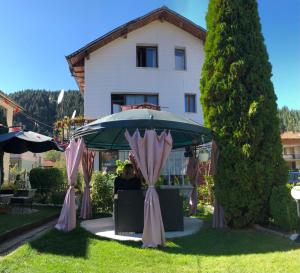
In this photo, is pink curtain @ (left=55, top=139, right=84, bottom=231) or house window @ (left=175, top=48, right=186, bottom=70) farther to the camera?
house window @ (left=175, top=48, right=186, bottom=70)

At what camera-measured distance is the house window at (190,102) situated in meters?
22.9

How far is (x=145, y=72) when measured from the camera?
22.3 metres

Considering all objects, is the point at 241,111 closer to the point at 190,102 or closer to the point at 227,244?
the point at 227,244

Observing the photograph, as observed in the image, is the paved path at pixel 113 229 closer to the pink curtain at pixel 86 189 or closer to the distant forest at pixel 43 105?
the pink curtain at pixel 86 189

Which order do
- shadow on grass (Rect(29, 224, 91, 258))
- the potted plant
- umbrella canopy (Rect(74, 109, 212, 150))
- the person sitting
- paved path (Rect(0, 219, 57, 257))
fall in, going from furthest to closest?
the potted plant < the person sitting < umbrella canopy (Rect(74, 109, 212, 150)) < paved path (Rect(0, 219, 57, 257)) < shadow on grass (Rect(29, 224, 91, 258))

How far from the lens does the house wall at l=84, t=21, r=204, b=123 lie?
21.7 m

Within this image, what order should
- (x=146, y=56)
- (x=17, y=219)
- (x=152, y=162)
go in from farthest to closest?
1. (x=146, y=56)
2. (x=17, y=219)
3. (x=152, y=162)

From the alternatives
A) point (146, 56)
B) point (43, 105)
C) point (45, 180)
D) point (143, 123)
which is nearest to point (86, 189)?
point (143, 123)

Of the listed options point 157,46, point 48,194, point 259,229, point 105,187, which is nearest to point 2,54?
point 48,194

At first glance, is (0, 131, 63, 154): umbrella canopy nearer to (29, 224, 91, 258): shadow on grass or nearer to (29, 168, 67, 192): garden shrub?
(29, 168, 67, 192): garden shrub

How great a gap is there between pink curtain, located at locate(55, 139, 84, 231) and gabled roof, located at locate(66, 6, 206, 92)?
13165 millimetres

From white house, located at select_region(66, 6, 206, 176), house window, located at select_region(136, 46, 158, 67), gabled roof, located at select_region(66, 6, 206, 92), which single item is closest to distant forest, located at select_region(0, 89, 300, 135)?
gabled roof, located at select_region(66, 6, 206, 92)

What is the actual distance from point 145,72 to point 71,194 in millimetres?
14155

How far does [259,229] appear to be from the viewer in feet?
30.3
